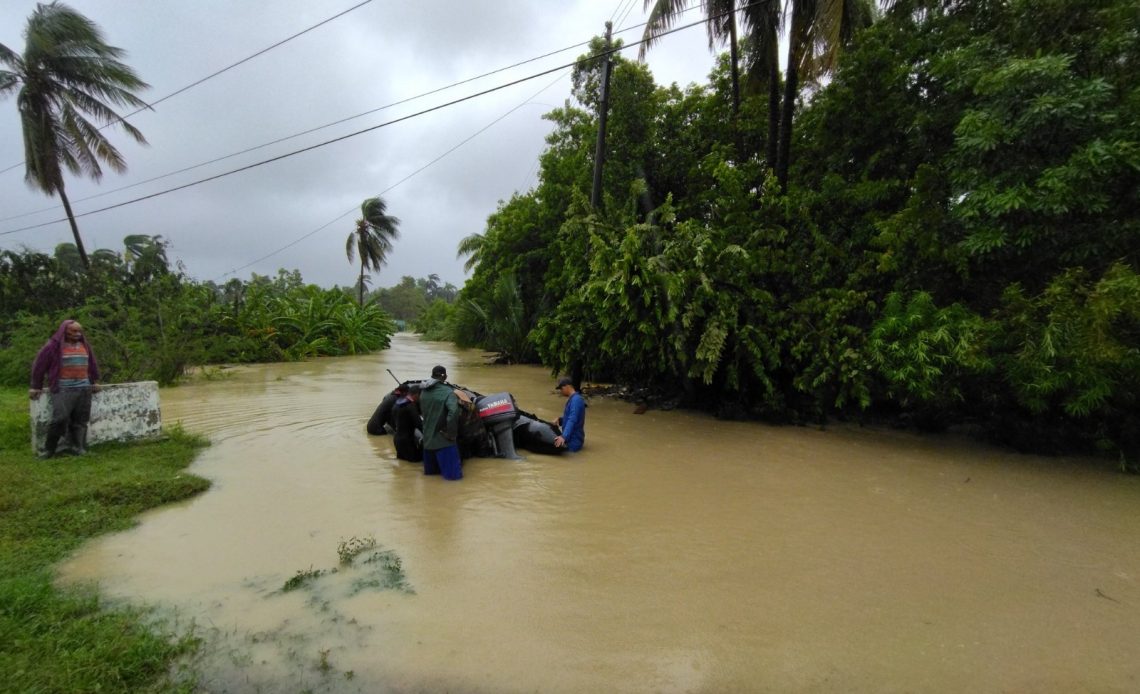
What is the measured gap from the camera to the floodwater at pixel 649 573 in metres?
2.93

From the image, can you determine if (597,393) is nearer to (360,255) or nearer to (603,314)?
(603,314)

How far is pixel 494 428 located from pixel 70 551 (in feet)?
13.4

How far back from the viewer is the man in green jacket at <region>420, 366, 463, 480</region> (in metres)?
6.08

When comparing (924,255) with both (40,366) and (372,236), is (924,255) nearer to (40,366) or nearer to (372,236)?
(40,366)

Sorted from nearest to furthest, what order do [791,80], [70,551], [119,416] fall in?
1. [70,551]
2. [119,416]
3. [791,80]

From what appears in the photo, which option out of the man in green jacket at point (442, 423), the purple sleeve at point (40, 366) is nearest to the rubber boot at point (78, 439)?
the purple sleeve at point (40, 366)

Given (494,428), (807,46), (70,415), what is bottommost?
(494,428)

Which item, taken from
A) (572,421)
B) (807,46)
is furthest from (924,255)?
(807,46)

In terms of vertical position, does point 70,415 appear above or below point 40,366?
below

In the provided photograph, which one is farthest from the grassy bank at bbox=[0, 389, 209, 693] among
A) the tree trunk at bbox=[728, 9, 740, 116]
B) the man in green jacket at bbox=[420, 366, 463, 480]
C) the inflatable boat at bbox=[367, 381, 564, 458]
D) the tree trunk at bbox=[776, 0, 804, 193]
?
the tree trunk at bbox=[728, 9, 740, 116]

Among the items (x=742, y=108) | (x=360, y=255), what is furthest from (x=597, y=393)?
(x=360, y=255)

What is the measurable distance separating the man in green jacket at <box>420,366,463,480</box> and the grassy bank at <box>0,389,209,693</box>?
2.23 metres

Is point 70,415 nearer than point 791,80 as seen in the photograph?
Yes

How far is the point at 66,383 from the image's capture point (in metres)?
6.38
